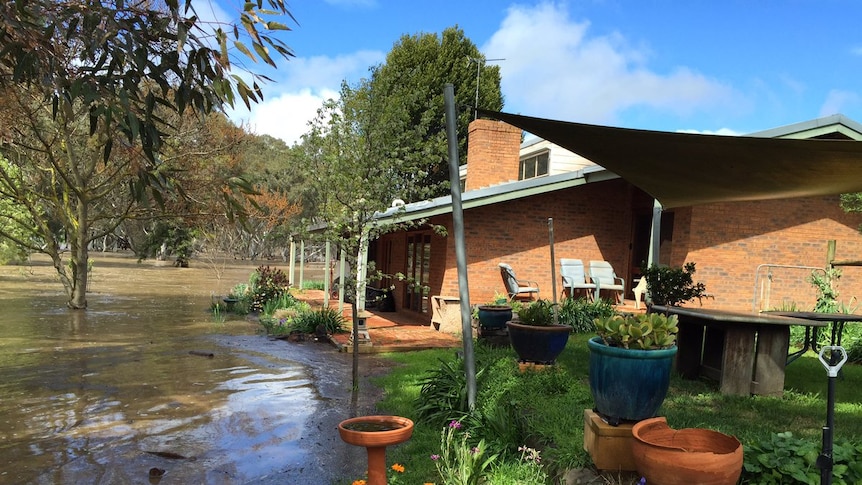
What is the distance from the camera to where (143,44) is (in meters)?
2.97

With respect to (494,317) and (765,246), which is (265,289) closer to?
(494,317)

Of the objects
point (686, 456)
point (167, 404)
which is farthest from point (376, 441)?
point (167, 404)

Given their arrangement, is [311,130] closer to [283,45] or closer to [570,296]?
[283,45]

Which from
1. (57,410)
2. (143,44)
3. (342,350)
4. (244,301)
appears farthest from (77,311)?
(143,44)

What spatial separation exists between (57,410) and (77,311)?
10463 mm

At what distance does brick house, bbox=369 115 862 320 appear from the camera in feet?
37.0

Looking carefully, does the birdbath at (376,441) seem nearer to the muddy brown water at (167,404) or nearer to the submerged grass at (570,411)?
the submerged grass at (570,411)

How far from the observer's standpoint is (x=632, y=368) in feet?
11.6

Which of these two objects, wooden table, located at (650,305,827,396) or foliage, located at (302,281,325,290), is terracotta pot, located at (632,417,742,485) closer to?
wooden table, located at (650,305,827,396)

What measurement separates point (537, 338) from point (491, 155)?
31.3 ft

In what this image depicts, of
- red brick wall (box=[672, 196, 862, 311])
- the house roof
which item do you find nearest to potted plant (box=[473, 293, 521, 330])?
the house roof

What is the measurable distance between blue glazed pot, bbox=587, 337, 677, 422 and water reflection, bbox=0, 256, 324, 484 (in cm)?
279

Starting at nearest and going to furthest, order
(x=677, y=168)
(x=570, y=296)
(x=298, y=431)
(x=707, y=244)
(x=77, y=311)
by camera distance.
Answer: (x=677, y=168) → (x=298, y=431) → (x=707, y=244) → (x=570, y=296) → (x=77, y=311)

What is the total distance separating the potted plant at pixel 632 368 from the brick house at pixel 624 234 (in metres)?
6.15
